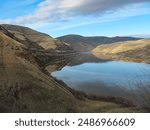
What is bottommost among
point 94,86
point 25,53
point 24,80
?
point 94,86

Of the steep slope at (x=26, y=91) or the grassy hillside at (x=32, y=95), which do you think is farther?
the grassy hillside at (x=32, y=95)

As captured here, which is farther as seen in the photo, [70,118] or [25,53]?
[25,53]

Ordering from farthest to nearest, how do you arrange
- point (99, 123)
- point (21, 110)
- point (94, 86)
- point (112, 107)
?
1. point (94, 86)
2. point (112, 107)
3. point (21, 110)
4. point (99, 123)

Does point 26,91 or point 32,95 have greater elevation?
point 26,91

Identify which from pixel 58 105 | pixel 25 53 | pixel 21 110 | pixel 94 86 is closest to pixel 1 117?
pixel 21 110

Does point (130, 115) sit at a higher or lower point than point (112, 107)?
higher

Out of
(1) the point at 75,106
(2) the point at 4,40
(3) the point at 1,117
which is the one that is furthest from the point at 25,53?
(3) the point at 1,117

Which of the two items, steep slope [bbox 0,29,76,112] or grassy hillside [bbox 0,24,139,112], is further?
grassy hillside [bbox 0,24,139,112]

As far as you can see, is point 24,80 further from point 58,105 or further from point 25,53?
point 25,53

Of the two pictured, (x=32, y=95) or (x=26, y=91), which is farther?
(x=26, y=91)

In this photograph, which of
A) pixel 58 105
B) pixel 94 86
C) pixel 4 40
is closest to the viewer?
pixel 58 105

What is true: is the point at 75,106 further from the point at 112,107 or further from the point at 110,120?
the point at 110,120
